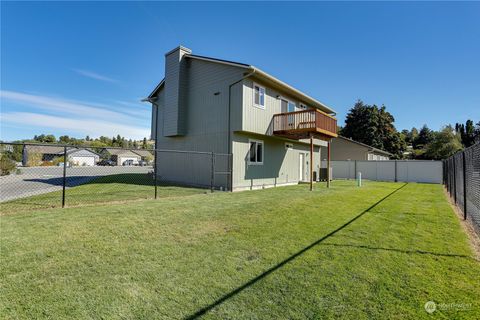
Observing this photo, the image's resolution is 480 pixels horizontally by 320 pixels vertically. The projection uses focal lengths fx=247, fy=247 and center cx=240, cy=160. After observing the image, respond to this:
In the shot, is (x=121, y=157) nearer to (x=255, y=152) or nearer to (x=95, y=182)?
(x=95, y=182)

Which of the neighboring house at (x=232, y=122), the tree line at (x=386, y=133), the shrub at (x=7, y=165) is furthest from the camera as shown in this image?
the tree line at (x=386, y=133)

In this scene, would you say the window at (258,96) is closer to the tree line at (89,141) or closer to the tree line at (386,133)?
the tree line at (386,133)

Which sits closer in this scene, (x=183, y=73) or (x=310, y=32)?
(x=310, y=32)

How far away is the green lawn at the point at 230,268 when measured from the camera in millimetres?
2496

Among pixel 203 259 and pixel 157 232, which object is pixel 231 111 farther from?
pixel 203 259

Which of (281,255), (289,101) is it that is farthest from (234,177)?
(281,255)

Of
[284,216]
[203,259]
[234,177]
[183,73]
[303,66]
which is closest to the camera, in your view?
[203,259]

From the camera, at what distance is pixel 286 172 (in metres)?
16.5

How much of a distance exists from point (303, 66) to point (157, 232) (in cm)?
1578

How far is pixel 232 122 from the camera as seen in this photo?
12438 mm

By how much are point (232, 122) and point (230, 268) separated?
9652 mm

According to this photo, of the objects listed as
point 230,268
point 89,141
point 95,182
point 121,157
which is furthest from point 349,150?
point 89,141

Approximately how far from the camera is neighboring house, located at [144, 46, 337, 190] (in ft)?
41.0

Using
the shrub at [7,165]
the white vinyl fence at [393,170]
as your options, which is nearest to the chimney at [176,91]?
the shrub at [7,165]
